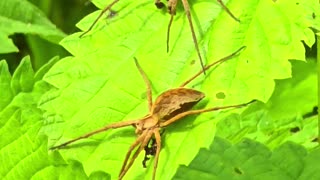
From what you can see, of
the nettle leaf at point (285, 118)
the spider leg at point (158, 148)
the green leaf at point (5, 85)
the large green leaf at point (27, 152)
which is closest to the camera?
the spider leg at point (158, 148)

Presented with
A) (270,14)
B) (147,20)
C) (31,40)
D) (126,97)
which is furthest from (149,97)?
(31,40)

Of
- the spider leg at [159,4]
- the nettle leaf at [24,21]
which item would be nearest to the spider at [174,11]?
the spider leg at [159,4]

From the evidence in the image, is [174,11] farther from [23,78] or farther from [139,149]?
[23,78]

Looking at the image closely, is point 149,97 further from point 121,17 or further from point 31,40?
point 31,40

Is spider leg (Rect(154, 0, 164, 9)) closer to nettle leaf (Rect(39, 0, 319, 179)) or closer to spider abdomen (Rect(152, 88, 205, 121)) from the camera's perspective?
nettle leaf (Rect(39, 0, 319, 179))

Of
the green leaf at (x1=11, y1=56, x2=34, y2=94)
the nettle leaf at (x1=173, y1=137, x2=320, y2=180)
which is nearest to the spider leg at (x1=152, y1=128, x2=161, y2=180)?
the nettle leaf at (x1=173, y1=137, x2=320, y2=180)

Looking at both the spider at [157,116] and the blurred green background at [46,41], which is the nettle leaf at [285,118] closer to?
the spider at [157,116]

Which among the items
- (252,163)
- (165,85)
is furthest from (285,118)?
(165,85)
